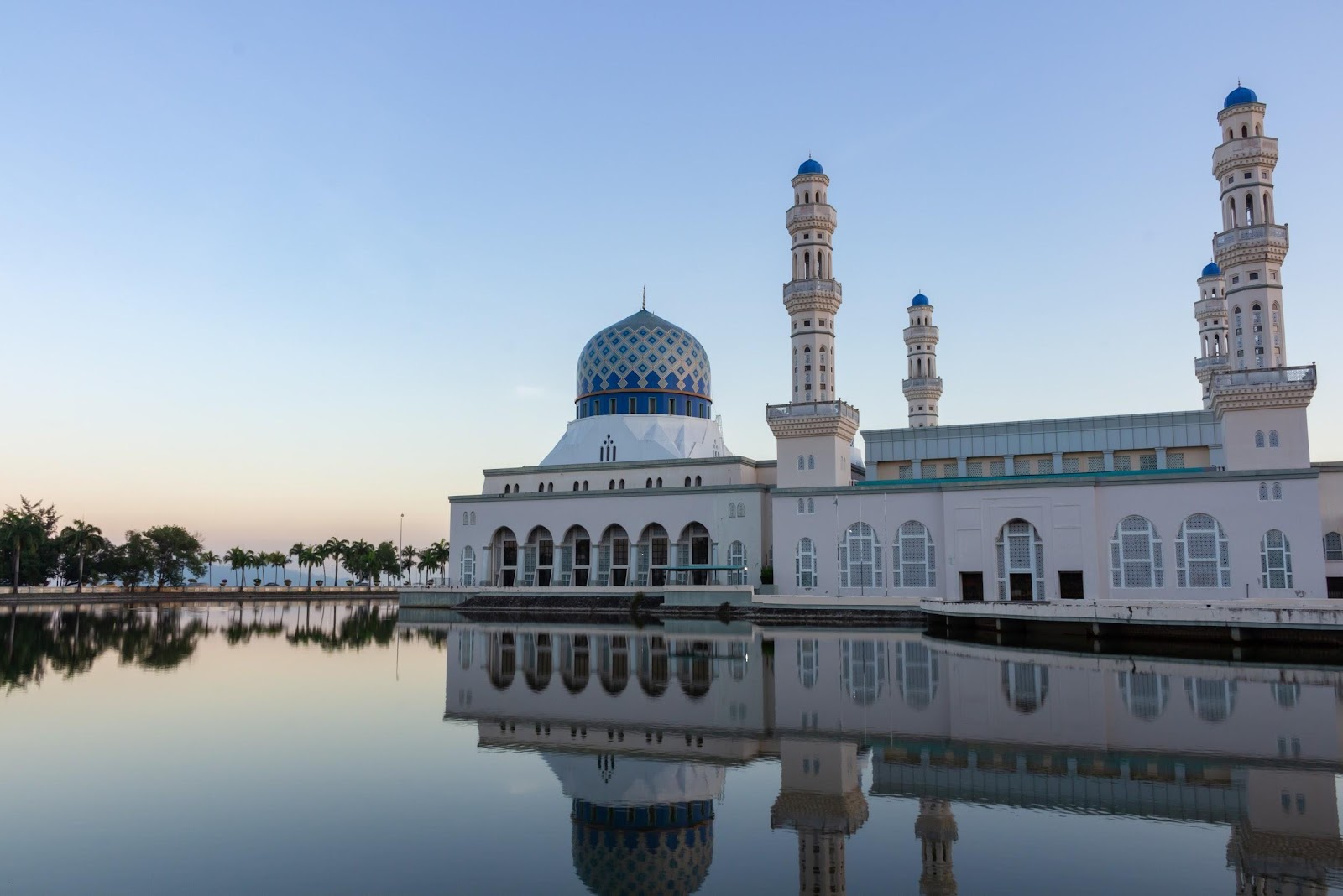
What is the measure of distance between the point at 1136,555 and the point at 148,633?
108 ft

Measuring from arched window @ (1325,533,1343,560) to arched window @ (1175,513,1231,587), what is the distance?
453 cm

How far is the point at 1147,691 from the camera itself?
15.5 meters

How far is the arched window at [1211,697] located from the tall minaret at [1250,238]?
20726 millimetres

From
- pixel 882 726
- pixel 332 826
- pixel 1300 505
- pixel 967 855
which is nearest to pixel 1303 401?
pixel 1300 505

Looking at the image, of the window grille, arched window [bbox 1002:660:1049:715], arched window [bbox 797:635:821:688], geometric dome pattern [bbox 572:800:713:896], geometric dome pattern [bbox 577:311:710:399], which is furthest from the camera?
geometric dome pattern [bbox 577:311:710:399]

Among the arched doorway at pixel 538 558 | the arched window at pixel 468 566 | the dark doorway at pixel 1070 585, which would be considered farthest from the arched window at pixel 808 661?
the arched window at pixel 468 566

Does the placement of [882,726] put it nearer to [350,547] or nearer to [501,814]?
[501,814]

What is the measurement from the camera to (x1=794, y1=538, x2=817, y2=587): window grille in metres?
39.0

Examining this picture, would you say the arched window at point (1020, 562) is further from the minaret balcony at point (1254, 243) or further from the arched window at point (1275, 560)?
the minaret balcony at point (1254, 243)

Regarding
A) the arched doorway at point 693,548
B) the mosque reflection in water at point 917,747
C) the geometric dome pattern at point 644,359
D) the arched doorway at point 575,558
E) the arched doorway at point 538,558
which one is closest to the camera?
the mosque reflection in water at point 917,747

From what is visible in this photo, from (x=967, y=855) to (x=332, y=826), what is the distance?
489 cm

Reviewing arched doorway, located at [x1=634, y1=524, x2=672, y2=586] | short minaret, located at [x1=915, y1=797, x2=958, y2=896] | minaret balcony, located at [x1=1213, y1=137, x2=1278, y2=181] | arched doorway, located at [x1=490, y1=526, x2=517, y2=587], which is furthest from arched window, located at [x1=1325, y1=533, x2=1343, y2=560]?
arched doorway, located at [x1=490, y1=526, x2=517, y2=587]

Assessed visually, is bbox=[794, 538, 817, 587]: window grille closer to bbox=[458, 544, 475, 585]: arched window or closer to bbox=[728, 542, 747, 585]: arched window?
bbox=[728, 542, 747, 585]: arched window

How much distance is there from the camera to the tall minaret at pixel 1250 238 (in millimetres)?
33438
